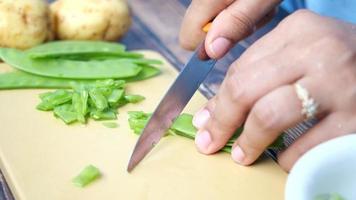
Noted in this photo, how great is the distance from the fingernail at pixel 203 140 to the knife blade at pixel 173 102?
0.21 ft

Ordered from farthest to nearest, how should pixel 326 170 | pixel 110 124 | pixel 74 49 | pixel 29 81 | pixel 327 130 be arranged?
1. pixel 74 49
2. pixel 29 81
3. pixel 110 124
4. pixel 327 130
5. pixel 326 170

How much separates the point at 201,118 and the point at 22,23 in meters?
0.55

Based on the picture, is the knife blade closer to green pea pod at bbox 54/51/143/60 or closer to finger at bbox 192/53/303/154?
finger at bbox 192/53/303/154

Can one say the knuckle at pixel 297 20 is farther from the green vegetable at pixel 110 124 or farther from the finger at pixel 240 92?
the green vegetable at pixel 110 124

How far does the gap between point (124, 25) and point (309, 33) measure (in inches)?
26.6

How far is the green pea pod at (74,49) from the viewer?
149 centimetres

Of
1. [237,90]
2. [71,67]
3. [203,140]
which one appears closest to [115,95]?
[71,67]

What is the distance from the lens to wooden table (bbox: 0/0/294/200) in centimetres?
159

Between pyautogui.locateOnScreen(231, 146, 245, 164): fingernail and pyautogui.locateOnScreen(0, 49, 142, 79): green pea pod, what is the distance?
384 millimetres

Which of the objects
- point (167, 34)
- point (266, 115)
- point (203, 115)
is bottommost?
point (167, 34)

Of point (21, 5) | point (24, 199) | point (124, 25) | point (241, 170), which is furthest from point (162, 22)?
point (24, 199)

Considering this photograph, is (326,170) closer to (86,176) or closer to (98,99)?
(86,176)

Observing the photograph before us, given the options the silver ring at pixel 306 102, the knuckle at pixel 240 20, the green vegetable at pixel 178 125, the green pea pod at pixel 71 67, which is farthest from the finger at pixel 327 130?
the green pea pod at pixel 71 67

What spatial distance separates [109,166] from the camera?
3.84 feet
